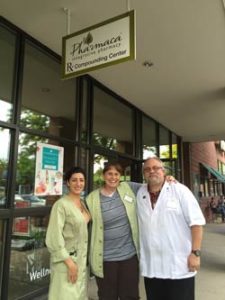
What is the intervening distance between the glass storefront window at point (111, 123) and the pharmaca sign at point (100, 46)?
90.7 inches

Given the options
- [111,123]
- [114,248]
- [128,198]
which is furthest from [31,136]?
[111,123]

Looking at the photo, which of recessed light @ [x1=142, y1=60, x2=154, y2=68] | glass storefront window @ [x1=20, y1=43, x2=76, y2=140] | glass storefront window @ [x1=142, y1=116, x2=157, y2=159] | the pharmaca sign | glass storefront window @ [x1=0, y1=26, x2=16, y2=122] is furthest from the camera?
glass storefront window @ [x1=142, y1=116, x2=157, y2=159]

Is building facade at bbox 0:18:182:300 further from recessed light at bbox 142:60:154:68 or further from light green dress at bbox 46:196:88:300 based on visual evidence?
light green dress at bbox 46:196:88:300

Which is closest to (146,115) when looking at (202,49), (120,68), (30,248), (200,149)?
(120,68)

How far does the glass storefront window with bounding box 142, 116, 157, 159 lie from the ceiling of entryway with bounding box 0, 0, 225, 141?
34.2 inches

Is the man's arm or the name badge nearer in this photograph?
the man's arm

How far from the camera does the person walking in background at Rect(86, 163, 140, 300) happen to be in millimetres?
2684

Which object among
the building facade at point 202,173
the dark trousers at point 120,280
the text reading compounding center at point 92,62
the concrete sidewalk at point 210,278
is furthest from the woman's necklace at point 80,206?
the building facade at point 202,173

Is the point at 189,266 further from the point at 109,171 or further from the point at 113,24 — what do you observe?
the point at 113,24

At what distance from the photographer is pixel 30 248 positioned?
13.9 feet

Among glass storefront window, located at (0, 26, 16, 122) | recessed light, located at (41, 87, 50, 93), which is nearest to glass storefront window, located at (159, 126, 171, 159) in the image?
recessed light, located at (41, 87, 50, 93)

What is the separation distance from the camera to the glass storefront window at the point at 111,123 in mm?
5836

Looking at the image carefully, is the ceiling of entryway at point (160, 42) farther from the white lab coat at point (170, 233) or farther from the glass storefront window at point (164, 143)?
the white lab coat at point (170, 233)

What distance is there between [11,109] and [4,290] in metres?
2.05
